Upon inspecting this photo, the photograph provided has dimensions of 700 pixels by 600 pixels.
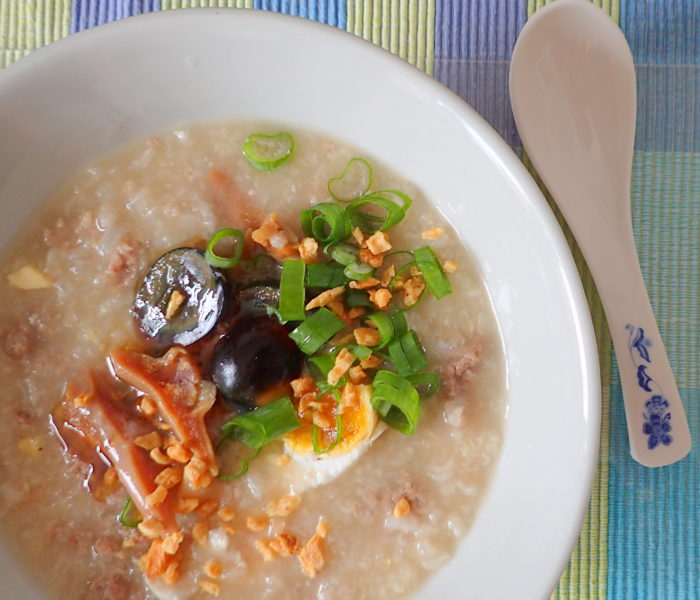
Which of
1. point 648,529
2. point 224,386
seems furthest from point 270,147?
point 648,529

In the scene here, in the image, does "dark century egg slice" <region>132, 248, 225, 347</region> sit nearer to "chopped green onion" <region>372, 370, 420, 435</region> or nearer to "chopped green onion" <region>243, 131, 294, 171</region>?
"chopped green onion" <region>243, 131, 294, 171</region>

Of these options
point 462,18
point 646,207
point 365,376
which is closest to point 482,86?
point 462,18

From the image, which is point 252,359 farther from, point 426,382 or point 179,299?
point 426,382

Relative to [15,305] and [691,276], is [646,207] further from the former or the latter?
[15,305]

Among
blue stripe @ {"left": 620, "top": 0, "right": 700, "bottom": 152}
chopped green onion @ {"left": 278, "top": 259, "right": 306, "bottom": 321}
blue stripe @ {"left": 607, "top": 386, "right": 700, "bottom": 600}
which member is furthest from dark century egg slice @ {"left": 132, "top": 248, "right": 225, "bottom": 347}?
blue stripe @ {"left": 620, "top": 0, "right": 700, "bottom": 152}

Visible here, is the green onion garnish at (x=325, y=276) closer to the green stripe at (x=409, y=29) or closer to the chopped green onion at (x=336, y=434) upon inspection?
the chopped green onion at (x=336, y=434)

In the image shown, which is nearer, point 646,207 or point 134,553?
point 134,553

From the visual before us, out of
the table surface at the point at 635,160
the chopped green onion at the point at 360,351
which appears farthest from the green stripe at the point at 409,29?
the chopped green onion at the point at 360,351

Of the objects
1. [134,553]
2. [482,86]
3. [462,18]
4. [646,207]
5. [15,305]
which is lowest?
[134,553]

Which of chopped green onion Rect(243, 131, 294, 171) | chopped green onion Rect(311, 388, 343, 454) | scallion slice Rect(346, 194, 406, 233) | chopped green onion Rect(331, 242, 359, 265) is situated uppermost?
chopped green onion Rect(243, 131, 294, 171)
